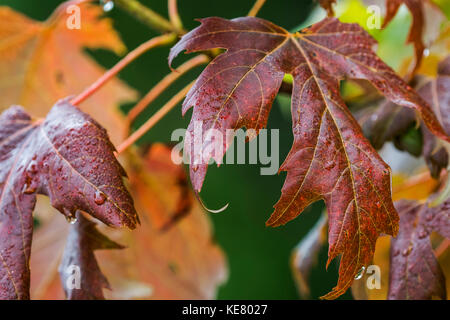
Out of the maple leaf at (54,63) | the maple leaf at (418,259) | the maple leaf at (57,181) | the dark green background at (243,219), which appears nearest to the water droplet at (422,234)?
the maple leaf at (418,259)

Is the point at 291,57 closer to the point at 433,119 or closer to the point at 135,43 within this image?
the point at 433,119

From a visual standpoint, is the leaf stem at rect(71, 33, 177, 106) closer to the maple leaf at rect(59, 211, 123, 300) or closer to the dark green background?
the maple leaf at rect(59, 211, 123, 300)

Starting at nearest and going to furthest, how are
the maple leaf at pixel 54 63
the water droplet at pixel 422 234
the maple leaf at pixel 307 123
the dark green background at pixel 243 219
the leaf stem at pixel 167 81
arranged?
the maple leaf at pixel 307 123 → the water droplet at pixel 422 234 → the leaf stem at pixel 167 81 → the maple leaf at pixel 54 63 → the dark green background at pixel 243 219

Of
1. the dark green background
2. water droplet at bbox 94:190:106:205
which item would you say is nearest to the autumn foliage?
water droplet at bbox 94:190:106:205

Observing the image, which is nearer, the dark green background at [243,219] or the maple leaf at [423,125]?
the maple leaf at [423,125]

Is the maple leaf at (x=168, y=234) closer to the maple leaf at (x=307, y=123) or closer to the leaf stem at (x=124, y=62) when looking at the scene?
the leaf stem at (x=124, y=62)

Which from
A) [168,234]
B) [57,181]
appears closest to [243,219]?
[168,234]

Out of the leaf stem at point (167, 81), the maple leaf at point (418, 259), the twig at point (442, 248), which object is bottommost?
the twig at point (442, 248)
